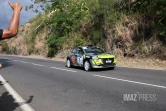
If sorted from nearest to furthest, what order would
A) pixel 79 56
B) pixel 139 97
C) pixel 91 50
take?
pixel 139 97
pixel 91 50
pixel 79 56

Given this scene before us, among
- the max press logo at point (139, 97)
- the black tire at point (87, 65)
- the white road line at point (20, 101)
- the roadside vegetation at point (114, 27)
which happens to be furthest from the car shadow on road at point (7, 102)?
the roadside vegetation at point (114, 27)

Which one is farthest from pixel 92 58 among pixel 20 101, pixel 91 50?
pixel 20 101

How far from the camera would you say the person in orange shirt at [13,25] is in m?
3.13

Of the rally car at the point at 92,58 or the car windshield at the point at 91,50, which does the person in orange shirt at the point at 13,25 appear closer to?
the rally car at the point at 92,58

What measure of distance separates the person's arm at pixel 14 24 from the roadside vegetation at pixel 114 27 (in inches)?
570

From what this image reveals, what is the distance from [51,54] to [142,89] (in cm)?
2762

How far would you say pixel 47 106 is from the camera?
6.29 m

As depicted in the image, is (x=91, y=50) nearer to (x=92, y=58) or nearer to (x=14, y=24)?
(x=92, y=58)

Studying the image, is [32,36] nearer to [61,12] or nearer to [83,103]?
[61,12]

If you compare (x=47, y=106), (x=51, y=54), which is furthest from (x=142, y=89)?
(x=51, y=54)

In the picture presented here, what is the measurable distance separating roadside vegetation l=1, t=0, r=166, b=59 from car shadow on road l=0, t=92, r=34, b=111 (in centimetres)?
1166

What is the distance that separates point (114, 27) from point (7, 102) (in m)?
16.4

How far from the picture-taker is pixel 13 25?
3176 millimetres

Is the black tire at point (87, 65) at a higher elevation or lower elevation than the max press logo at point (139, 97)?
higher
